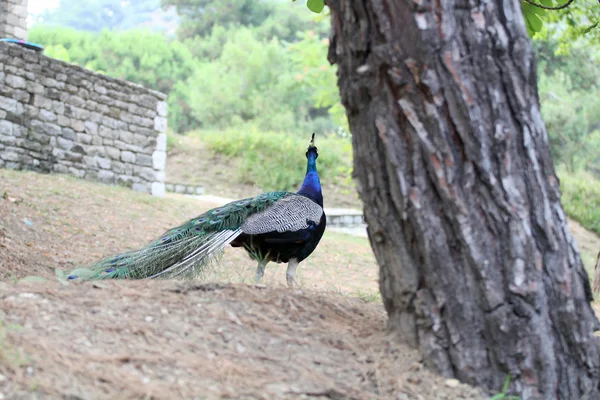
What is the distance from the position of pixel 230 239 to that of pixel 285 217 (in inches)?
19.8

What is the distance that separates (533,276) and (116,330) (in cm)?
168

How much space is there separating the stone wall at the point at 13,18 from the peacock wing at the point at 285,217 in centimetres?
976

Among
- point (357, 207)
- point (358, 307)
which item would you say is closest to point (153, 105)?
point (357, 207)

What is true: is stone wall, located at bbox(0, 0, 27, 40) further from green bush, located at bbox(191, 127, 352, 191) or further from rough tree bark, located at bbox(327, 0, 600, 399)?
rough tree bark, located at bbox(327, 0, 600, 399)

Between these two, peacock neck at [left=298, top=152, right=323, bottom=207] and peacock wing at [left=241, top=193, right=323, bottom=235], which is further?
peacock neck at [left=298, top=152, right=323, bottom=207]

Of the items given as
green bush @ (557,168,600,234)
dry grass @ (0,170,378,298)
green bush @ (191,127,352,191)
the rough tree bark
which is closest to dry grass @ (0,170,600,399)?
the rough tree bark

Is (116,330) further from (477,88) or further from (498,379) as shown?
(477,88)

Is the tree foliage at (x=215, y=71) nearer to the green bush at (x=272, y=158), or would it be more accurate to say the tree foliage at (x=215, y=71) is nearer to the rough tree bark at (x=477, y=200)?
the green bush at (x=272, y=158)

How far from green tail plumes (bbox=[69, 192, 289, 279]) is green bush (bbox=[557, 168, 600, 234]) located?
1410 centimetres

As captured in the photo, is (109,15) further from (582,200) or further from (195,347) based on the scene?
(195,347)

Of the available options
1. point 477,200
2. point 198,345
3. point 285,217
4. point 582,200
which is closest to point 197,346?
point 198,345

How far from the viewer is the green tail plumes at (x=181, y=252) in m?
4.71

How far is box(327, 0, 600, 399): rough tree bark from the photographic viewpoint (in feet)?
9.11

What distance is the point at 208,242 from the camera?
498 centimetres
